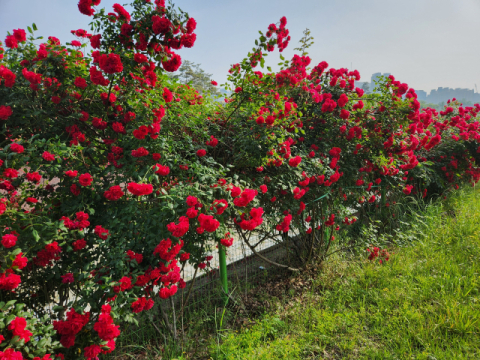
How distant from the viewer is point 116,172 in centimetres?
162

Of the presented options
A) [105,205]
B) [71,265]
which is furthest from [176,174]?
[71,265]

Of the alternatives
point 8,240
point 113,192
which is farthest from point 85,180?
point 8,240

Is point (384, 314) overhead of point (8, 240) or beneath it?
beneath

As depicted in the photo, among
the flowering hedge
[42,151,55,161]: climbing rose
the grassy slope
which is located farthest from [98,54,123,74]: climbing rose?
the grassy slope

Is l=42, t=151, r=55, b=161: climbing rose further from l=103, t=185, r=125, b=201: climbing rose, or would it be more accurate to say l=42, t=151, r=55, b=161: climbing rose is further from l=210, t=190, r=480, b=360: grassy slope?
l=210, t=190, r=480, b=360: grassy slope

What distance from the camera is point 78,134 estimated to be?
168 centimetres

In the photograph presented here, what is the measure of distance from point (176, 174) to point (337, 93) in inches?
84.8

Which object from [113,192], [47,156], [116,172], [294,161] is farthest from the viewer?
[294,161]

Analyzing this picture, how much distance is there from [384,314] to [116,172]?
2.31m

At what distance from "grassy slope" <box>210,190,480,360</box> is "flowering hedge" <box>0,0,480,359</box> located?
2.53 ft

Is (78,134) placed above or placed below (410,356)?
above

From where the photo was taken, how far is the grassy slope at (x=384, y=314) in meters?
1.82

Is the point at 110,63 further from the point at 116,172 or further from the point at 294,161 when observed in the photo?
the point at 294,161

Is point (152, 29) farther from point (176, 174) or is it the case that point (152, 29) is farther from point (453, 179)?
point (453, 179)
